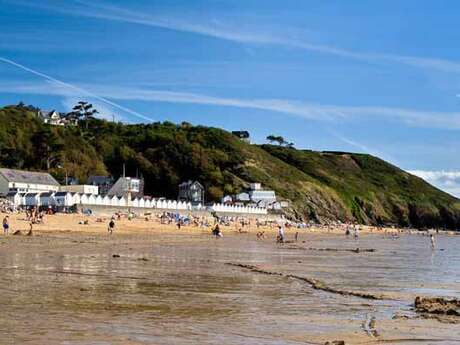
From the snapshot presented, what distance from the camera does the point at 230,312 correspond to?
12.3m

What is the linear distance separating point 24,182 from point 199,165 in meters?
46.7

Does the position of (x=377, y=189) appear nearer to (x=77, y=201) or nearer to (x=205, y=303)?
(x=77, y=201)

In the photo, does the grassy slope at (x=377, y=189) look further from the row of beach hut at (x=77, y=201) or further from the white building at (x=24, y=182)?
the white building at (x=24, y=182)

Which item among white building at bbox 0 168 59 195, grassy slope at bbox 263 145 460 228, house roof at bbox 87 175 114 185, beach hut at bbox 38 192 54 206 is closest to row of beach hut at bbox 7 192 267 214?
beach hut at bbox 38 192 54 206

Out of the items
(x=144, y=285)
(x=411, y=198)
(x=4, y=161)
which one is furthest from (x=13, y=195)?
(x=411, y=198)

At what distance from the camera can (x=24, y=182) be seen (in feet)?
299

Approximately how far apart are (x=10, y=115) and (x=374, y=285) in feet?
418

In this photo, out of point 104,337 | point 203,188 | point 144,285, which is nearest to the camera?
point 104,337

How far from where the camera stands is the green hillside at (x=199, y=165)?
11950 centimetres

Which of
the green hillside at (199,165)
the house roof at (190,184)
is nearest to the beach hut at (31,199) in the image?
the green hillside at (199,165)

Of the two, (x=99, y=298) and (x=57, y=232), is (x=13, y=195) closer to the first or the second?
(x=57, y=232)

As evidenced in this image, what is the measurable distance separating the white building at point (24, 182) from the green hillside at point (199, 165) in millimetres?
16056

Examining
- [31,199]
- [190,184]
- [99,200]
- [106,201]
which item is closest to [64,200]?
[99,200]

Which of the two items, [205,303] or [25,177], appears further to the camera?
[25,177]
